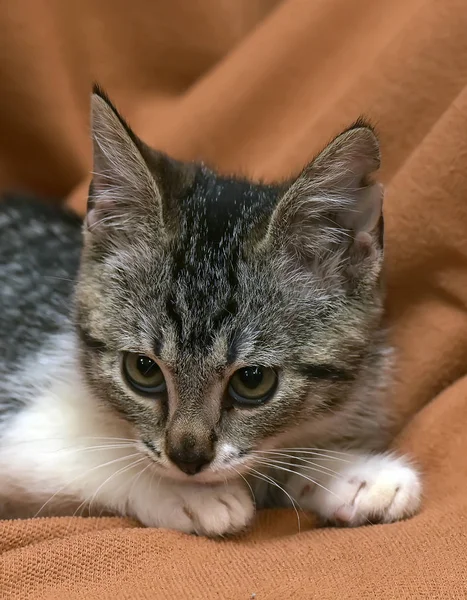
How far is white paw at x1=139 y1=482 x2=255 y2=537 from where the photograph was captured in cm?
104

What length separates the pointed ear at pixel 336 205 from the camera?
0.99 meters

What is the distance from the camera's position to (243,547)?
3.35ft

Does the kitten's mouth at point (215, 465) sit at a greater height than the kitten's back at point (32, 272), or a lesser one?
lesser

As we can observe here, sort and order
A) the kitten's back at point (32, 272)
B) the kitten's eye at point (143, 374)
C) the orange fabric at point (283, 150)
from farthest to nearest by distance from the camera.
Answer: the kitten's back at point (32, 272), the kitten's eye at point (143, 374), the orange fabric at point (283, 150)

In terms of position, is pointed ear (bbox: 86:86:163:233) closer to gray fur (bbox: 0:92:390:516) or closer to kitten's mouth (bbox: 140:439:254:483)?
gray fur (bbox: 0:92:390:516)

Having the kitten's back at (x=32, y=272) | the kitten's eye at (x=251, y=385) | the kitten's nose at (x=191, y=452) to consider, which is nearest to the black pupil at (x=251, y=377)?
the kitten's eye at (x=251, y=385)

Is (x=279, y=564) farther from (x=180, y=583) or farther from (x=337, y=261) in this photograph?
(x=337, y=261)

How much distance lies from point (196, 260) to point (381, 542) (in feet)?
1.66

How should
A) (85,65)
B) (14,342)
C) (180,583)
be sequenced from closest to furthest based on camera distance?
(180,583) < (14,342) < (85,65)

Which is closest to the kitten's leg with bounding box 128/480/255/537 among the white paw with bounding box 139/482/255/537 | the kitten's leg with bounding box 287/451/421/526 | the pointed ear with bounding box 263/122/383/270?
the white paw with bounding box 139/482/255/537

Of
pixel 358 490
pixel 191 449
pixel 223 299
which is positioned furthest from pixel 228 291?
pixel 358 490

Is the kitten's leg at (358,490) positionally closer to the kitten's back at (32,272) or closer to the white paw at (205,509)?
the white paw at (205,509)

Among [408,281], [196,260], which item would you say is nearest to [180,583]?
[196,260]

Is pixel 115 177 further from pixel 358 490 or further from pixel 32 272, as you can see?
pixel 358 490
